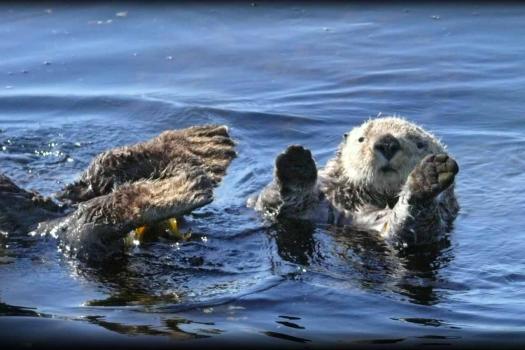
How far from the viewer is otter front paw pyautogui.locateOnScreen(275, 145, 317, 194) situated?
6574 millimetres

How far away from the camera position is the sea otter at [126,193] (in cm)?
593

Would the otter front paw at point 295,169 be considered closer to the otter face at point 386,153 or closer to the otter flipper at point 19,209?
the otter face at point 386,153

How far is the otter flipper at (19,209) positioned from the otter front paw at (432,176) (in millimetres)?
2197

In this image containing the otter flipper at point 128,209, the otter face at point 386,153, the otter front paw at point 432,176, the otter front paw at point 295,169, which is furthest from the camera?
the otter face at point 386,153

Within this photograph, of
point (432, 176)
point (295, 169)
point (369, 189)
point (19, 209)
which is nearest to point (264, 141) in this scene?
point (369, 189)

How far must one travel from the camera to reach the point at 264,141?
8.88 m

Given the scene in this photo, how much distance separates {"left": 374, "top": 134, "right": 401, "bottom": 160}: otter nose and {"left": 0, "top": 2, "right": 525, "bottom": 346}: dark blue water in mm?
570

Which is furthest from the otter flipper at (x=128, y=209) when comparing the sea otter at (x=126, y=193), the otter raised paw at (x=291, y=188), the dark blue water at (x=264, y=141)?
the otter raised paw at (x=291, y=188)

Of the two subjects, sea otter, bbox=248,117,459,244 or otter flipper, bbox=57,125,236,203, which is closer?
sea otter, bbox=248,117,459,244

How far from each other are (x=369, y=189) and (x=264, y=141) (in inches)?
79.5

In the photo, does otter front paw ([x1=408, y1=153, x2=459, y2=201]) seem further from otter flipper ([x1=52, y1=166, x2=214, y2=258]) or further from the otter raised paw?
otter flipper ([x1=52, y1=166, x2=214, y2=258])

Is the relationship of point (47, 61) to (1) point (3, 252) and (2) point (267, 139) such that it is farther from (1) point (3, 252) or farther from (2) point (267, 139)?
(1) point (3, 252)

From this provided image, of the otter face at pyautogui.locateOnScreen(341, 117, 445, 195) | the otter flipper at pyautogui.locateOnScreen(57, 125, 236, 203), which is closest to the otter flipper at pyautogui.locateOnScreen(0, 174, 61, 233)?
the otter flipper at pyautogui.locateOnScreen(57, 125, 236, 203)

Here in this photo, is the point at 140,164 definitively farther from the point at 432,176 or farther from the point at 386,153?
the point at 432,176
